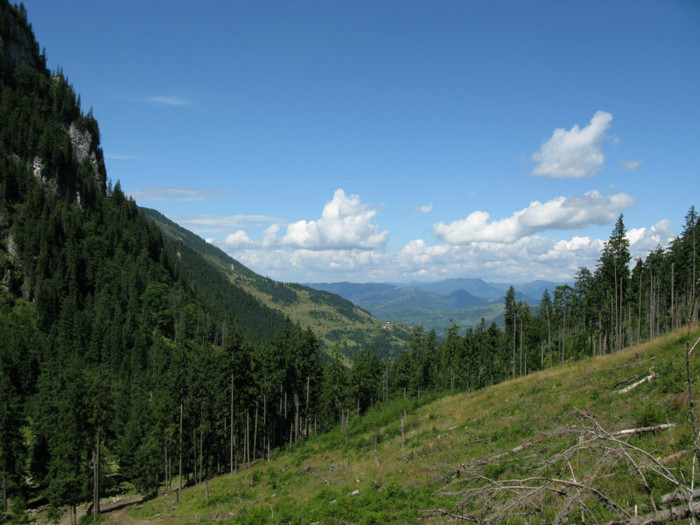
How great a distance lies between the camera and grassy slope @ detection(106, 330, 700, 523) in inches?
309

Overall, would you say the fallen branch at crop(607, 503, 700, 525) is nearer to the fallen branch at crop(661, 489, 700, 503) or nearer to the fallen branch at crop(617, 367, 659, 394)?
the fallen branch at crop(661, 489, 700, 503)

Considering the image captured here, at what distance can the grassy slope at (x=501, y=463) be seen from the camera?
7859 millimetres

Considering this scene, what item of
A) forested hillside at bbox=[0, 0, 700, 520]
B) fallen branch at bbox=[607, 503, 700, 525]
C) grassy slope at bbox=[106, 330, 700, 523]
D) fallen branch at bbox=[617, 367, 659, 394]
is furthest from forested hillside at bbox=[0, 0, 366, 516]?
fallen branch at bbox=[607, 503, 700, 525]

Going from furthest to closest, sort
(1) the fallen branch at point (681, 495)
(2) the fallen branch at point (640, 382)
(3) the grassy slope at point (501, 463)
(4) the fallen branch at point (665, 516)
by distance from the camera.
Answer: (2) the fallen branch at point (640, 382) < (3) the grassy slope at point (501, 463) < (4) the fallen branch at point (665, 516) < (1) the fallen branch at point (681, 495)

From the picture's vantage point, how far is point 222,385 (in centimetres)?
4647

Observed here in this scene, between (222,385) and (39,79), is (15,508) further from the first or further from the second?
(39,79)

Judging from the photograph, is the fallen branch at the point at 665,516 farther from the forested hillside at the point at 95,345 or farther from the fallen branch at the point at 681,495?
the forested hillside at the point at 95,345

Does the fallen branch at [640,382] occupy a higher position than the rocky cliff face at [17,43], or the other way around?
the rocky cliff face at [17,43]

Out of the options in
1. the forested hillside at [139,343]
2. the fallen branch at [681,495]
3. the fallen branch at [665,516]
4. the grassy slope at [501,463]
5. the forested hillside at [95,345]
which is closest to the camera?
the fallen branch at [681,495]

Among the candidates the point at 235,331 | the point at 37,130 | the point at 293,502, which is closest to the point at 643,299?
the point at 235,331

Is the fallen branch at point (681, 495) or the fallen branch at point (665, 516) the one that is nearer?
the fallen branch at point (681, 495)

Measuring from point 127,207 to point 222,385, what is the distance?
390 ft

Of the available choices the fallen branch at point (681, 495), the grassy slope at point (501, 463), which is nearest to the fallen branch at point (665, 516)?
the fallen branch at point (681, 495)

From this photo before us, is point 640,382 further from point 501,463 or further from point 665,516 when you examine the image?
point 665,516
